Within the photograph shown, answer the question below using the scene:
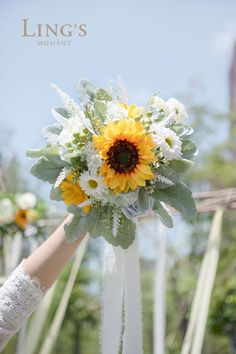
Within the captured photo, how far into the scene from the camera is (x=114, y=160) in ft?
4.04

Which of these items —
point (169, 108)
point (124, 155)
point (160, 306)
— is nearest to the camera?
point (124, 155)

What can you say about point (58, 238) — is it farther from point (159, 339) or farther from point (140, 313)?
point (159, 339)

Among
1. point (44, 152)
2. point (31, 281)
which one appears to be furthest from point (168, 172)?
point (31, 281)

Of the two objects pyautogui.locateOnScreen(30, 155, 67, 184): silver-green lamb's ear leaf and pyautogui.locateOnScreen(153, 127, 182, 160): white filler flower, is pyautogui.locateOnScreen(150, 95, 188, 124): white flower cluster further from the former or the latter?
pyautogui.locateOnScreen(30, 155, 67, 184): silver-green lamb's ear leaf

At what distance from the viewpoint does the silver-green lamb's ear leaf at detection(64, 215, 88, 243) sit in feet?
4.10

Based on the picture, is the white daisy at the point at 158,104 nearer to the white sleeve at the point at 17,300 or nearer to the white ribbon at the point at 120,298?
the white ribbon at the point at 120,298

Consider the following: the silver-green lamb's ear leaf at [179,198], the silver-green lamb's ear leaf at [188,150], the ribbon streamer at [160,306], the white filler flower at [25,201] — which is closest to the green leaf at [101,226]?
the silver-green lamb's ear leaf at [179,198]

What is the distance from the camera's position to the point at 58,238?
1283mm

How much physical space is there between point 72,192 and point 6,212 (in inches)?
103

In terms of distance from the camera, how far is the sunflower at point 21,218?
3.81m

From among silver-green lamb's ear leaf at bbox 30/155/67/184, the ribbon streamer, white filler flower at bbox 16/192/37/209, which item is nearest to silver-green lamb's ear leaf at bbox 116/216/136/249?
silver-green lamb's ear leaf at bbox 30/155/67/184

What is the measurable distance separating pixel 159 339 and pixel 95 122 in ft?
3.38

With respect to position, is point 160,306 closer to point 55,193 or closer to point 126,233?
point 126,233

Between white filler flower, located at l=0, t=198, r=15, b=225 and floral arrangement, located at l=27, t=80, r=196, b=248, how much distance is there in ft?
8.23
